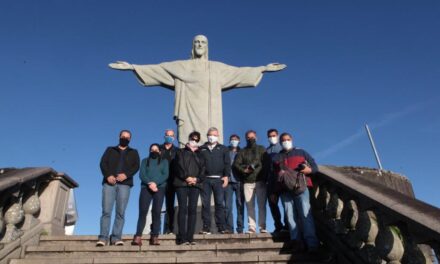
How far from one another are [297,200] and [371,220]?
1.37 m

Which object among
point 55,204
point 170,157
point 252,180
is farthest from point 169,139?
point 55,204

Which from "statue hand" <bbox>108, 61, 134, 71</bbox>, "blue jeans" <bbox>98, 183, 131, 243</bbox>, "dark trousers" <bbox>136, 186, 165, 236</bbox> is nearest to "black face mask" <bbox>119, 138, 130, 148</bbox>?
"blue jeans" <bbox>98, 183, 131, 243</bbox>

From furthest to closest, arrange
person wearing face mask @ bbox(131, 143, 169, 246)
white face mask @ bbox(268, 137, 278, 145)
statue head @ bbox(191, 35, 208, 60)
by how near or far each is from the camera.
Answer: statue head @ bbox(191, 35, 208, 60)
white face mask @ bbox(268, 137, 278, 145)
person wearing face mask @ bbox(131, 143, 169, 246)

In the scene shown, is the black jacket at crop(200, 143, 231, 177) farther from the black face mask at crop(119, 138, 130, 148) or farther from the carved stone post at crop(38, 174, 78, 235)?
the carved stone post at crop(38, 174, 78, 235)

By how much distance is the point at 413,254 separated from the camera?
346 centimetres

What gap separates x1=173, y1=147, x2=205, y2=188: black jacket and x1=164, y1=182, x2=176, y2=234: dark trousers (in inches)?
22.5

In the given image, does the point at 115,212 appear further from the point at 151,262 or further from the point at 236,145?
the point at 236,145

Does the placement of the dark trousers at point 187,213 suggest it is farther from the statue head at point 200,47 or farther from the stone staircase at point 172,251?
the statue head at point 200,47

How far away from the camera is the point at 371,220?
14.2ft

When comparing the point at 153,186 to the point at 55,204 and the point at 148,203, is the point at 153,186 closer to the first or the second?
the point at 148,203

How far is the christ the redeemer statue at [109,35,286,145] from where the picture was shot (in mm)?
9758

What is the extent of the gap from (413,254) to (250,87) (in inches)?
288

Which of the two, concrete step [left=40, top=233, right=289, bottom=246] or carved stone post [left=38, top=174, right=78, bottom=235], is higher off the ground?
carved stone post [left=38, top=174, right=78, bottom=235]

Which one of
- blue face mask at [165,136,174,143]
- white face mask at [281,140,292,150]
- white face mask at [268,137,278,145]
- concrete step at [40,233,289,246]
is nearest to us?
concrete step at [40,233,289,246]
